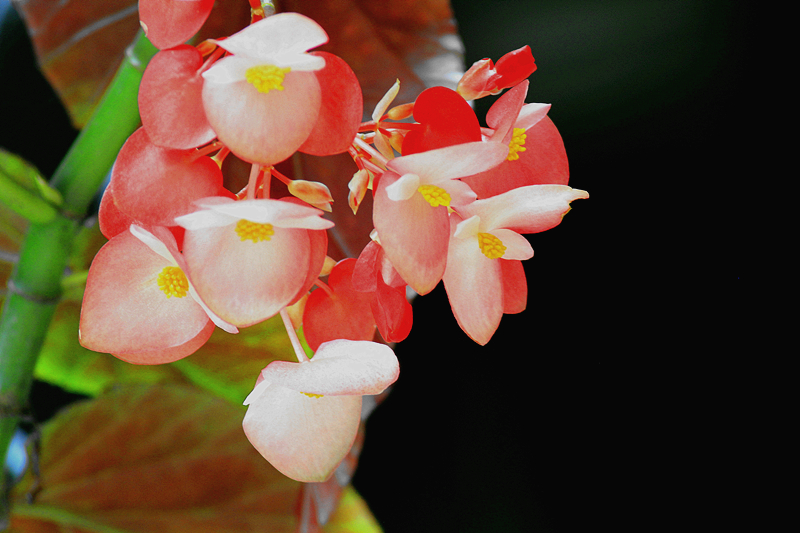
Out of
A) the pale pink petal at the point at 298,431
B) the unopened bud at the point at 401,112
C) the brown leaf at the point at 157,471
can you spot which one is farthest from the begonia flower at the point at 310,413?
the brown leaf at the point at 157,471

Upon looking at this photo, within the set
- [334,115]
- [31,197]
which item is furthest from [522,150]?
[31,197]

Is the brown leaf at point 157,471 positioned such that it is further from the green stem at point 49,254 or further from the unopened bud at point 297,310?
the unopened bud at point 297,310

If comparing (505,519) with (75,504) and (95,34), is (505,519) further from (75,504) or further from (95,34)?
(95,34)

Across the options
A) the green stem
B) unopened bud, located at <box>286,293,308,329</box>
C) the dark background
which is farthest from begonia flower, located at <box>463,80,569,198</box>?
the dark background

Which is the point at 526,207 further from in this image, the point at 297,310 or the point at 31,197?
the point at 31,197

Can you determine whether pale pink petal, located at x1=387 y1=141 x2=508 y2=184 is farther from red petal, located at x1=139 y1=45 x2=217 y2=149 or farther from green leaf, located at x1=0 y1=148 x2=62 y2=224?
green leaf, located at x1=0 y1=148 x2=62 y2=224

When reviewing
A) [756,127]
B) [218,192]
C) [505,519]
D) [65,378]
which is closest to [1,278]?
[65,378]
